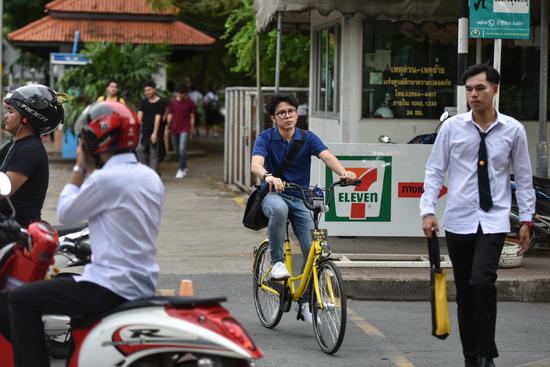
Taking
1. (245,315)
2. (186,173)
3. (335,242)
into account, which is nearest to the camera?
(245,315)

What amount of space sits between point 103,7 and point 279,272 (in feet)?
66.0

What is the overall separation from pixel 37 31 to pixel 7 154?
2072cm

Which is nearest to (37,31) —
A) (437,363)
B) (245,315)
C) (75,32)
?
(75,32)

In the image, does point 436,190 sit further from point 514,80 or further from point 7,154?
point 514,80

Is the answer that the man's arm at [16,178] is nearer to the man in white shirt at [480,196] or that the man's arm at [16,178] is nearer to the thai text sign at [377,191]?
the man in white shirt at [480,196]

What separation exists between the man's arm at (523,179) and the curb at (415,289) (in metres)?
3.23

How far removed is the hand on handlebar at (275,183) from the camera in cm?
756

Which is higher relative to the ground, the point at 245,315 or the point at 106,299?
the point at 106,299

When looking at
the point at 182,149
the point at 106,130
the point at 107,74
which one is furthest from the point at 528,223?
the point at 107,74

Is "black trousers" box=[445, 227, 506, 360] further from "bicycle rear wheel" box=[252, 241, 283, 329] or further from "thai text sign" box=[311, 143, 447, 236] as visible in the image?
"thai text sign" box=[311, 143, 447, 236]

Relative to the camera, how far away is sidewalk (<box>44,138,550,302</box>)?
9.82m

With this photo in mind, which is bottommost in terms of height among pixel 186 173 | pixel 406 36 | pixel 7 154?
pixel 186 173

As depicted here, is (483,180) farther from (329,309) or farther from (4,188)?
(4,188)

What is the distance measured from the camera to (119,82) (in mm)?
22781
